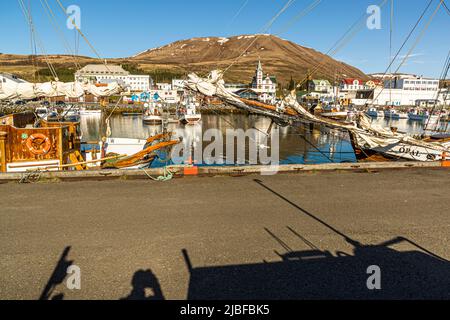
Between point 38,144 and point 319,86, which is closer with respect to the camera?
point 38,144

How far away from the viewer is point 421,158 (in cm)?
1642

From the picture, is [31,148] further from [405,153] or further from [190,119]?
[190,119]

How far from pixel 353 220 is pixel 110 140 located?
50.8 feet

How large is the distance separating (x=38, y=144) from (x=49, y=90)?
398 centimetres

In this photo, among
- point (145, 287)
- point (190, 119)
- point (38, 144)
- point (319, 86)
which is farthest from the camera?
point (319, 86)

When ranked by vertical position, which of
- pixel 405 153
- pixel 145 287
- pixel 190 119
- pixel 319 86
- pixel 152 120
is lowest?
pixel 145 287

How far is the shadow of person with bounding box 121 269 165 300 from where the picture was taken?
14.2ft

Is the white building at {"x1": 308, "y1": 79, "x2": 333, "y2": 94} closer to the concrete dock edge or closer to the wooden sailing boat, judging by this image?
the concrete dock edge

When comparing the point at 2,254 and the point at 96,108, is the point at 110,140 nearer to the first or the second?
the point at 2,254

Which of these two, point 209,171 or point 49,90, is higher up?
point 49,90

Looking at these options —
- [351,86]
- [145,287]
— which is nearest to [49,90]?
[145,287]

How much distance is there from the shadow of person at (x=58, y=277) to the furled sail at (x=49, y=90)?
11821 mm

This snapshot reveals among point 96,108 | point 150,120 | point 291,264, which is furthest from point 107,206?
point 96,108

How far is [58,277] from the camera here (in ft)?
15.6
